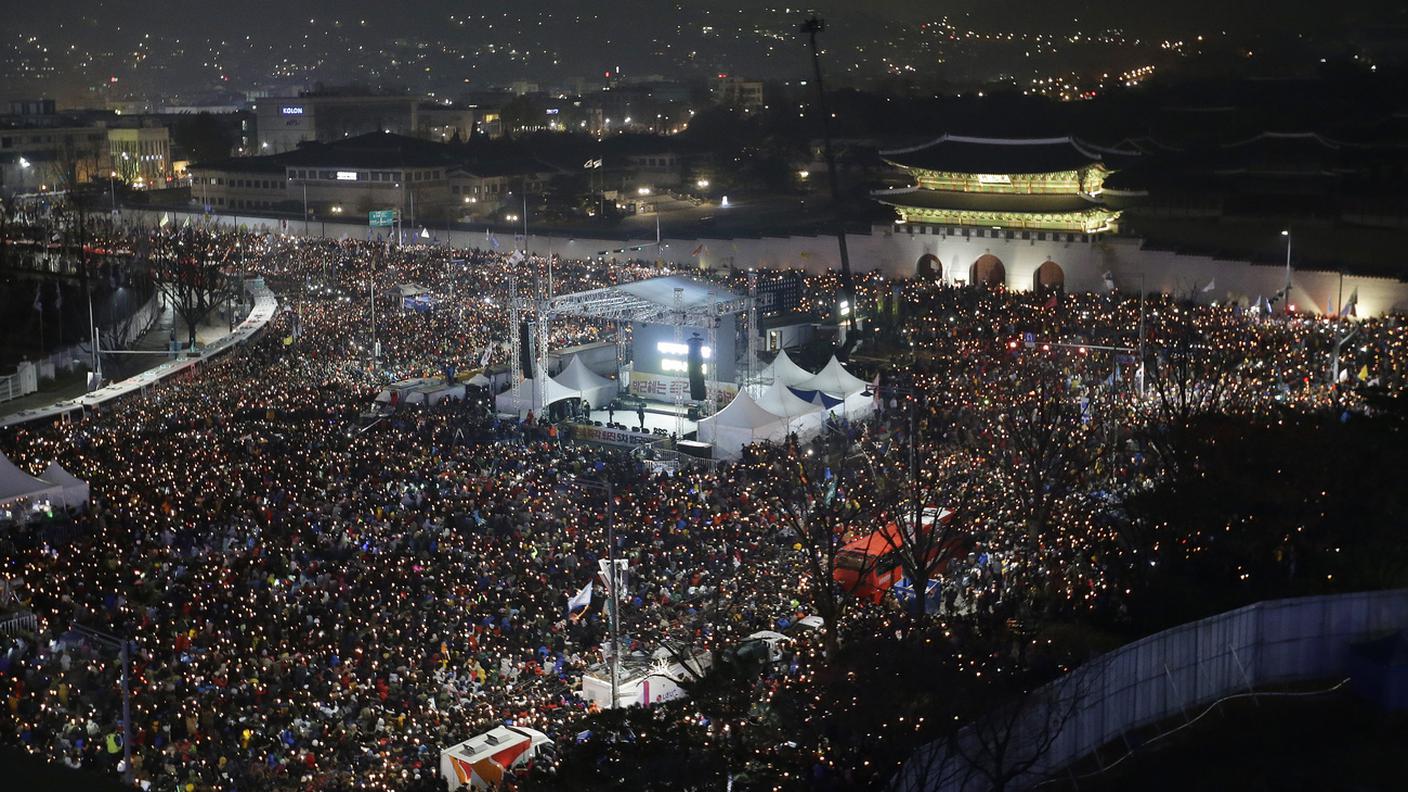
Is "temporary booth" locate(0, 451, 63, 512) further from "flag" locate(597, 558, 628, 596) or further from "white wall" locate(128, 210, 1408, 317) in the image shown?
"white wall" locate(128, 210, 1408, 317)

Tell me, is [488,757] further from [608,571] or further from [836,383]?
[836,383]

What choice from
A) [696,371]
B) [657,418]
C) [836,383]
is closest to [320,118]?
[696,371]

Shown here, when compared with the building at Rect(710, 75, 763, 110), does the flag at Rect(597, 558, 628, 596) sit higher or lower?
lower

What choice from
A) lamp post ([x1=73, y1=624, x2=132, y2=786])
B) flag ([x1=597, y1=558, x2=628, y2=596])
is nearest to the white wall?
flag ([x1=597, y1=558, x2=628, y2=596])

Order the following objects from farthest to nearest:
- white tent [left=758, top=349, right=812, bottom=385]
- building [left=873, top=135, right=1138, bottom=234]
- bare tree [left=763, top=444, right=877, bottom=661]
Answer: building [left=873, top=135, right=1138, bottom=234]
white tent [left=758, top=349, right=812, bottom=385]
bare tree [left=763, top=444, right=877, bottom=661]

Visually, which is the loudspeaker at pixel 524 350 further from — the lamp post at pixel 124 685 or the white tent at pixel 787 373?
the lamp post at pixel 124 685

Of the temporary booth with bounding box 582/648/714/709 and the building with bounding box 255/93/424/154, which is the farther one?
the building with bounding box 255/93/424/154

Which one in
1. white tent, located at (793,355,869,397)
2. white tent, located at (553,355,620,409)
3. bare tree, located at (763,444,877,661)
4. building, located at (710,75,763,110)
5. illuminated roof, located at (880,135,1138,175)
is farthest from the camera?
building, located at (710,75,763,110)
